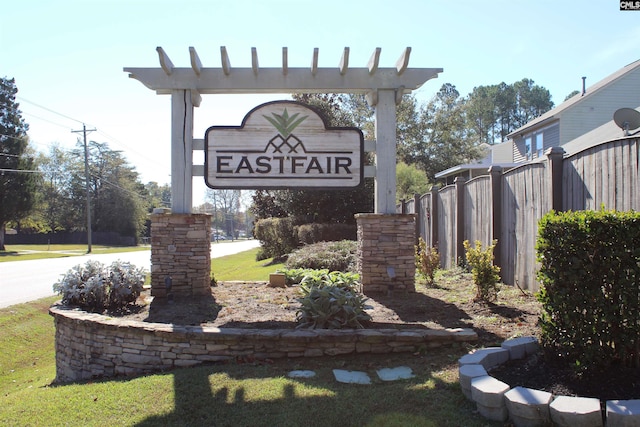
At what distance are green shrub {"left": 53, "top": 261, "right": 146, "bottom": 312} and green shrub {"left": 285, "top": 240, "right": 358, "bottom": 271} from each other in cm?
454

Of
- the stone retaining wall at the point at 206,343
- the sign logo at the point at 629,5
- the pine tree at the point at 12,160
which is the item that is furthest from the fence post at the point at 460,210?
the pine tree at the point at 12,160

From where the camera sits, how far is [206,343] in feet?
15.3

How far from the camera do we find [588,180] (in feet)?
15.8

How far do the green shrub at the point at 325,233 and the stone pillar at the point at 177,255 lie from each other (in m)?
7.57

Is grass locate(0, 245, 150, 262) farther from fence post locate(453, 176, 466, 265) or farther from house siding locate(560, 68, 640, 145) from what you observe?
house siding locate(560, 68, 640, 145)

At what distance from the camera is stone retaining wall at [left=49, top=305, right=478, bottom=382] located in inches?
177

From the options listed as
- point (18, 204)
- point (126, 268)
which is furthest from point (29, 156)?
point (126, 268)

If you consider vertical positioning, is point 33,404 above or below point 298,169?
below

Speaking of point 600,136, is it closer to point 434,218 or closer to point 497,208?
point 434,218

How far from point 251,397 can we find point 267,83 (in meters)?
4.66

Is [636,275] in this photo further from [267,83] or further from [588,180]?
[267,83]

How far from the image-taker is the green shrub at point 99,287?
6117mm

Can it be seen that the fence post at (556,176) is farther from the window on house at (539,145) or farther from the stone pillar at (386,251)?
the window on house at (539,145)

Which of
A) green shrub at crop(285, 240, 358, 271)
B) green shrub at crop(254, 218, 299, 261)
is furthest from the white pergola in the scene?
green shrub at crop(254, 218, 299, 261)
